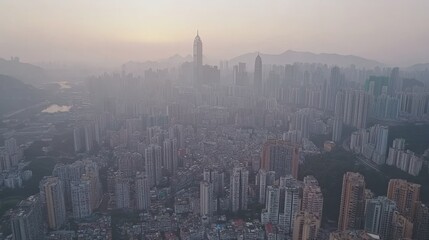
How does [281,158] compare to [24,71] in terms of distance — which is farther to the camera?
[24,71]

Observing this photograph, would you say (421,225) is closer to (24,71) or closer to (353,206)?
(353,206)

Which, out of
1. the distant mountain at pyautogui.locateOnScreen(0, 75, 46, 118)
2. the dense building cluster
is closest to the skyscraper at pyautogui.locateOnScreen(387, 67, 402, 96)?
the dense building cluster

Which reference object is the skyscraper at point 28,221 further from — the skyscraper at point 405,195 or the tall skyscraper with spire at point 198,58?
the tall skyscraper with spire at point 198,58

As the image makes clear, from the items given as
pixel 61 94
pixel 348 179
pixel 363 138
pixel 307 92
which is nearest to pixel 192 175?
pixel 348 179

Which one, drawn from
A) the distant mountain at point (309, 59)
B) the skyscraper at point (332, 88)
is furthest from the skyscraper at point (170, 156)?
the distant mountain at point (309, 59)

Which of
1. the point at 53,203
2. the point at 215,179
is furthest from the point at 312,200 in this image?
the point at 53,203
